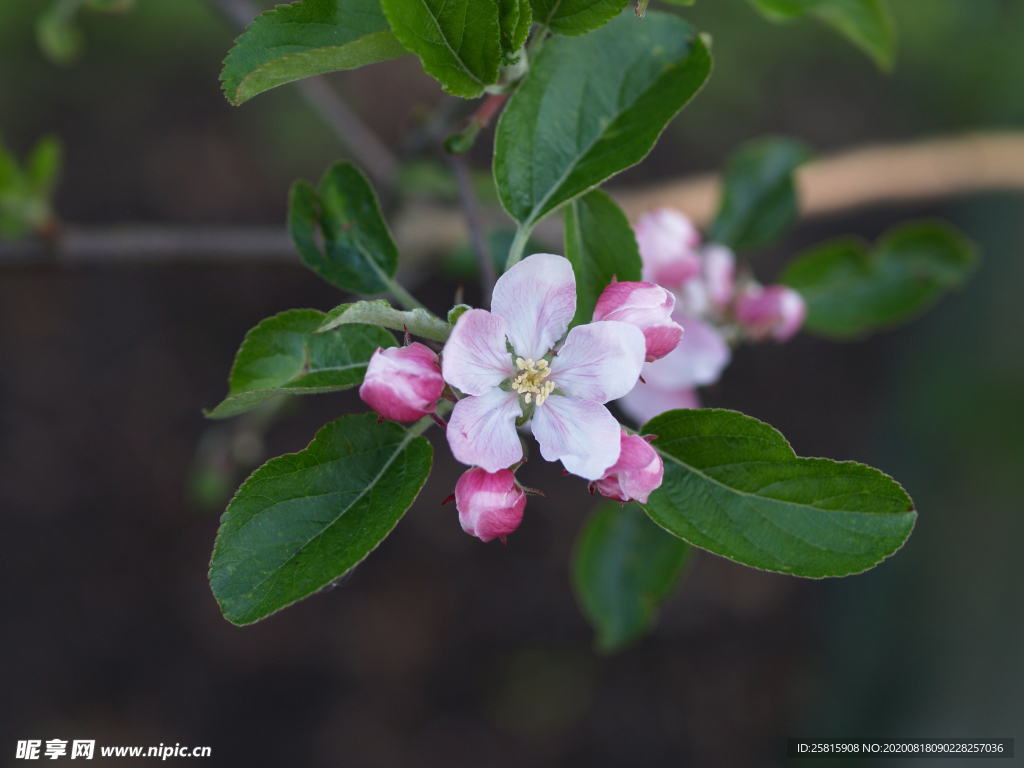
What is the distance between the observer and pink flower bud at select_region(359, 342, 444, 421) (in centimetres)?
64

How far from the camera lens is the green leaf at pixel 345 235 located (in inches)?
34.2

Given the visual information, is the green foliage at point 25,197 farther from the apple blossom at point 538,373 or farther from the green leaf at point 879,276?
the green leaf at point 879,276

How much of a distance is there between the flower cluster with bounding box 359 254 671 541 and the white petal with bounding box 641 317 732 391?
0.39 metres

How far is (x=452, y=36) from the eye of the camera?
2.22 ft

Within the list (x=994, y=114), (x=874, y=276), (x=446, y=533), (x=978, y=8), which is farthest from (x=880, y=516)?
(x=978, y=8)

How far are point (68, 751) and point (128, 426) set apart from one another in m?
1.23

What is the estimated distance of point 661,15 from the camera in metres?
0.76

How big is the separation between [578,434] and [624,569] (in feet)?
2.76

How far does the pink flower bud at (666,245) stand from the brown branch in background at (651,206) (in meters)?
0.43

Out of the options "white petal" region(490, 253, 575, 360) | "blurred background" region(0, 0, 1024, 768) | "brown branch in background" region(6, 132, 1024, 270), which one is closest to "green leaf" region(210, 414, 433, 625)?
"white petal" region(490, 253, 575, 360)
